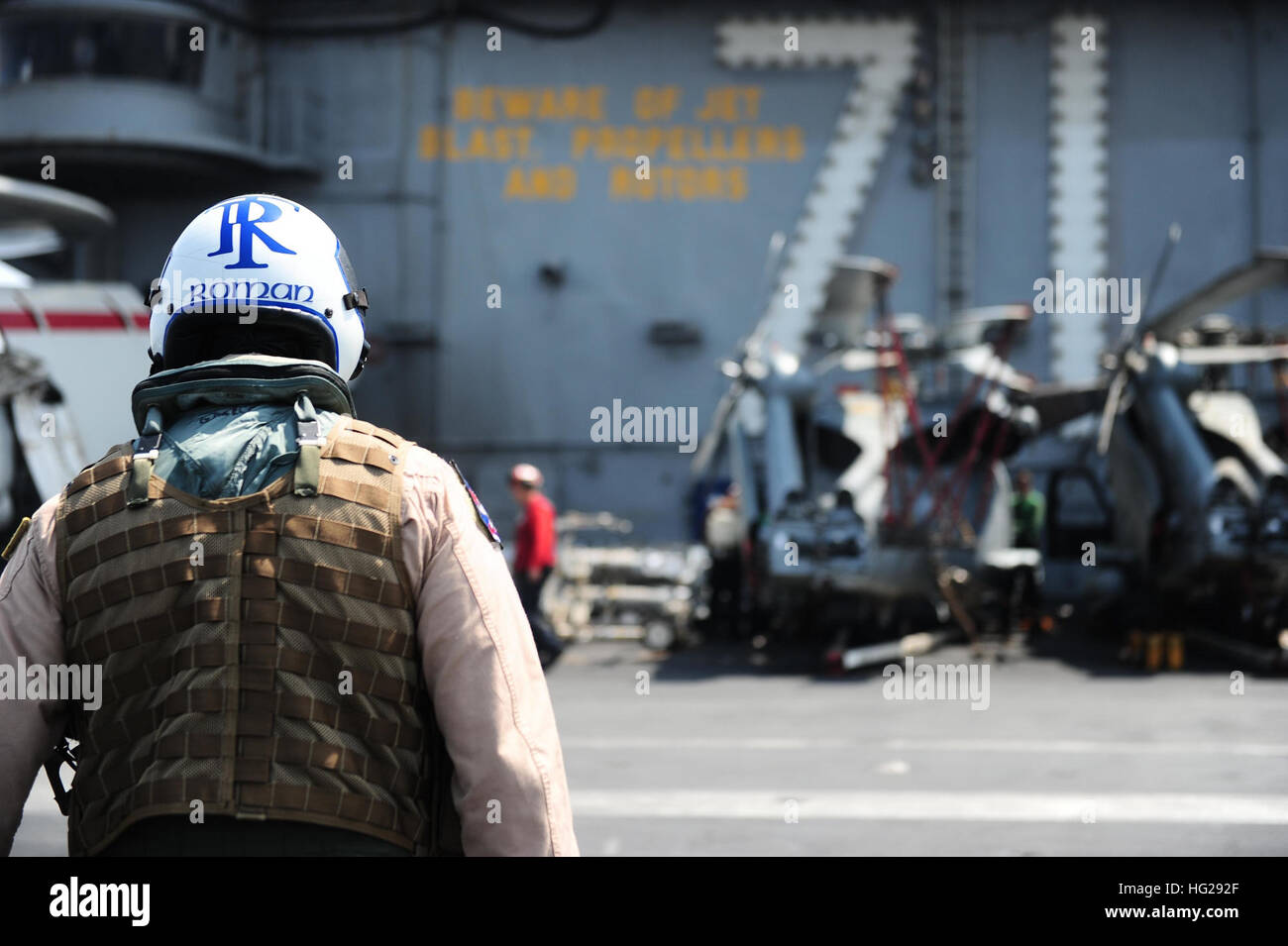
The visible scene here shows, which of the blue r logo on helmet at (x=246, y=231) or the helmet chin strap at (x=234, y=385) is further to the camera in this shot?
the blue r logo on helmet at (x=246, y=231)

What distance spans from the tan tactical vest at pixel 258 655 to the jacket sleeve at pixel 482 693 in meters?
0.05

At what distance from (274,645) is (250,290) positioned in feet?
2.17

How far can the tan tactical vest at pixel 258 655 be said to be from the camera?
2.29 meters

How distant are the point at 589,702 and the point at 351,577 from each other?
938 cm

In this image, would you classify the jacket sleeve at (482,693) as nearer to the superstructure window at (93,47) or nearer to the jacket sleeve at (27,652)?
the jacket sleeve at (27,652)

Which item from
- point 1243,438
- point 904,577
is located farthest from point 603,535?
point 1243,438

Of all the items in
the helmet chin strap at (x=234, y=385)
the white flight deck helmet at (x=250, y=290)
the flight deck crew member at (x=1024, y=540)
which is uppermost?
the white flight deck helmet at (x=250, y=290)

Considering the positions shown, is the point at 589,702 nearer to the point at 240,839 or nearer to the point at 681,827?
the point at 681,827

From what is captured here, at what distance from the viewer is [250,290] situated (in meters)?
2.56

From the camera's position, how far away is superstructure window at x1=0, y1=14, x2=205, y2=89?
21203mm

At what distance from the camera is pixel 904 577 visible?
13.9 meters

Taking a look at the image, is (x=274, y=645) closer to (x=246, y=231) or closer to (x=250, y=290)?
(x=250, y=290)

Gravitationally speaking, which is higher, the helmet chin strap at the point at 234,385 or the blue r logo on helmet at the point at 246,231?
the blue r logo on helmet at the point at 246,231

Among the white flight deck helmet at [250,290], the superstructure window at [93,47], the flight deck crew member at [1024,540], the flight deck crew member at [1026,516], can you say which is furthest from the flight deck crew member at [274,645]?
the superstructure window at [93,47]
